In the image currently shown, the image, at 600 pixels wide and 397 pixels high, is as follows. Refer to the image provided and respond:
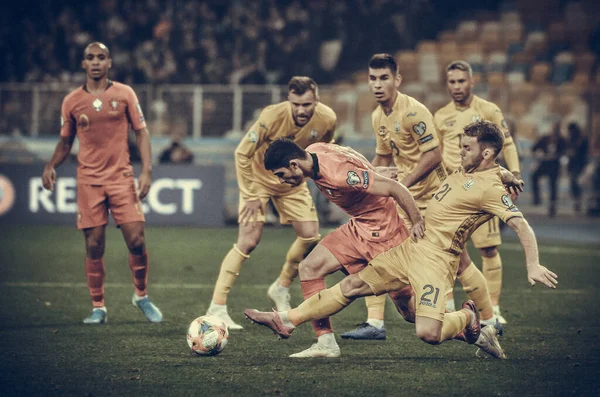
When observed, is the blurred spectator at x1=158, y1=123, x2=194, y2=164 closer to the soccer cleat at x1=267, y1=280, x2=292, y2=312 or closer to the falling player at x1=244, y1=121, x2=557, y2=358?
the soccer cleat at x1=267, y1=280, x2=292, y2=312

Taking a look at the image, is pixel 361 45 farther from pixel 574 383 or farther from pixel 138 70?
pixel 574 383

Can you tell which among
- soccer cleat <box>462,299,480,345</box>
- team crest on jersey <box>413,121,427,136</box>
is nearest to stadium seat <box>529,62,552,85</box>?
team crest on jersey <box>413,121,427,136</box>

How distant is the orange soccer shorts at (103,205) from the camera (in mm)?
7992

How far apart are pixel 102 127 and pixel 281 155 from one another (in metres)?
2.48

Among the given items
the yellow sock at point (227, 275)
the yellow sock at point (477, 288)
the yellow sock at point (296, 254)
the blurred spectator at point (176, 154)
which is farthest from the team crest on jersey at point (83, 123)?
Result: the blurred spectator at point (176, 154)

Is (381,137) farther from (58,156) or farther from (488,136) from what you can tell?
(58,156)

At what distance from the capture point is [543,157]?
1920 centimetres

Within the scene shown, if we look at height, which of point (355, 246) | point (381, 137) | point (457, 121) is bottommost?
point (355, 246)

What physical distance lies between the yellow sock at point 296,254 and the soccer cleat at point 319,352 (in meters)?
1.82

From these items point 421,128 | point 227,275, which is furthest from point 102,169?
point 421,128

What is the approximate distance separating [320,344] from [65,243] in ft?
26.0

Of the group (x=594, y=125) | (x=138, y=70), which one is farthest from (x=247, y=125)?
(x=594, y=125)

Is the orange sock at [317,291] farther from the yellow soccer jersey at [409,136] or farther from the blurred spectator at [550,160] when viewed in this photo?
the blurred spectator at [550,160]

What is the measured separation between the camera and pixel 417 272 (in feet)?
20.7
